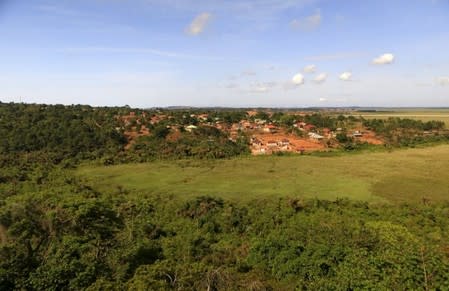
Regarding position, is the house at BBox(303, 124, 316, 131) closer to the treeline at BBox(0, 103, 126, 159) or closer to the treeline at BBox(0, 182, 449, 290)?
the treeline at BBox(0, 103, 126, 159)

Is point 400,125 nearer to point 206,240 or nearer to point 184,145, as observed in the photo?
point 184,145

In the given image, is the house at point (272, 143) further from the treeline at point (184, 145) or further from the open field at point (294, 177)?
the open field at point (294, 177)

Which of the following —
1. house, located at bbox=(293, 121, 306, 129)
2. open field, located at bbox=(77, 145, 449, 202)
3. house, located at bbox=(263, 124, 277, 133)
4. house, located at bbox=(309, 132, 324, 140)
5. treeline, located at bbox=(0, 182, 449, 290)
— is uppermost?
house, located at bbox=(293, 121, 306, 129)

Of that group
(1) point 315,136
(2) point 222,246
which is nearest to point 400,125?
(1) point 315,136

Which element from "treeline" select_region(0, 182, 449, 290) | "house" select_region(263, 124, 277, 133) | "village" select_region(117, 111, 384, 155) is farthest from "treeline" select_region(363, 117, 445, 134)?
"treeline" select_region(0, 182, 449, 290)

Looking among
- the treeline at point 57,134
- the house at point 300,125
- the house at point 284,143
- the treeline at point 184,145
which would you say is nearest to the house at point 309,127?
the house at point 300,125

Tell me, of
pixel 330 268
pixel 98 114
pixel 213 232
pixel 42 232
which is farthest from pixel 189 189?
pixel 98 114
